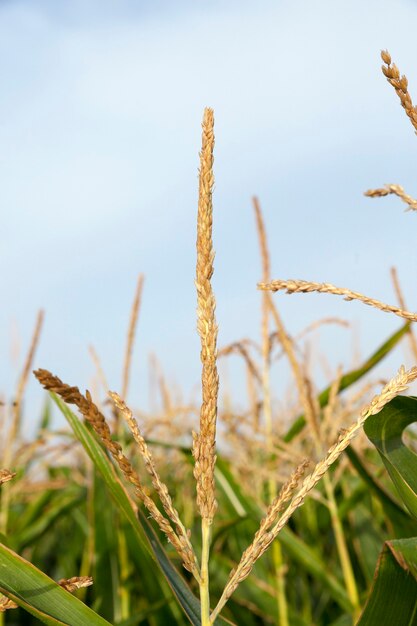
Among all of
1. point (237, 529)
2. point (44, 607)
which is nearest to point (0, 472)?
point (44, 607)

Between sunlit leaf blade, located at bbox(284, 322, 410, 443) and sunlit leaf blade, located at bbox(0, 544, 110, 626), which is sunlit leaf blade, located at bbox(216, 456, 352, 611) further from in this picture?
sunlit leaf blade, located at bbox(0, 544, 110, 626)

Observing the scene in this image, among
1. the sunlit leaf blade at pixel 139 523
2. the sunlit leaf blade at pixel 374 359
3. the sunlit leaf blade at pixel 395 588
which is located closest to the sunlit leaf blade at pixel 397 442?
the sunlit leaf blade at pixel 395 588

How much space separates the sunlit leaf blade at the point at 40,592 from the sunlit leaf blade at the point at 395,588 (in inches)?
12.3

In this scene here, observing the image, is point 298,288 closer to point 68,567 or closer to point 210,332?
point 210,332

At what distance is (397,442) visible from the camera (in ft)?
3.48

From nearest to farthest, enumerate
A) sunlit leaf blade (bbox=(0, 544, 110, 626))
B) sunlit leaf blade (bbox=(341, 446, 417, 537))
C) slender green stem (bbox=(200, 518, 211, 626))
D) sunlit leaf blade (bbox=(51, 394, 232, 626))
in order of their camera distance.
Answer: slender green stem (bbox=(200, 518, 211, 626))
sunlit leaf blade (bbox=(0, 544, 110, 626))
sunlit leaf blade (bbox=(51, 394, 232, 626))
sunlit leaf blade (bbox=(341, 446, 417, 537))

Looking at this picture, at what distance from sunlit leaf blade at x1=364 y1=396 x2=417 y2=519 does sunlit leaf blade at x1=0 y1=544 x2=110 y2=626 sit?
0.41 metres

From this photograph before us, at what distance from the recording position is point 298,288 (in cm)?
82

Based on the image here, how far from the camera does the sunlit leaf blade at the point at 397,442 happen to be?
0.98m

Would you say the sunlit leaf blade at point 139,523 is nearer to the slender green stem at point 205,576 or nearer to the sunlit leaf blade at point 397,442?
the slender green stem at point 205,576

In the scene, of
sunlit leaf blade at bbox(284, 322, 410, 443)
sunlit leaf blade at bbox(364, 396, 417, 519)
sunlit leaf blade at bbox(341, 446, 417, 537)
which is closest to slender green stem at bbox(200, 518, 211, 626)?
sunlit leaf blade at bbox(364, 396, 417, 519)

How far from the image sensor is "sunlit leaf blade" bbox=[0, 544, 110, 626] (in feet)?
2.65

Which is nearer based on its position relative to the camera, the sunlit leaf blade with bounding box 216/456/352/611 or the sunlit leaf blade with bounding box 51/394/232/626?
the sunlit leaf blade with bounding box 51/394/232/626

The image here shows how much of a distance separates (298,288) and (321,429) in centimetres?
124
